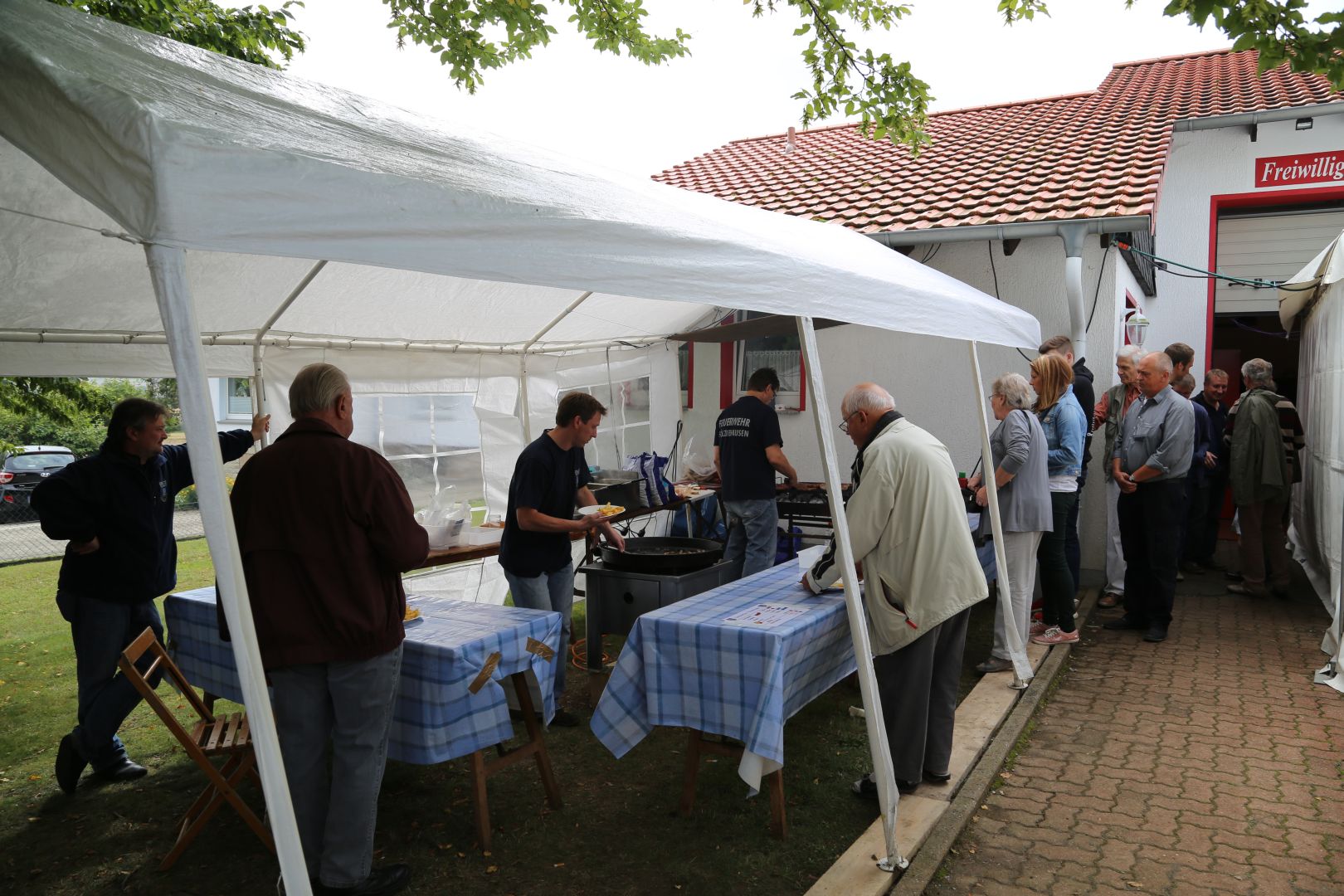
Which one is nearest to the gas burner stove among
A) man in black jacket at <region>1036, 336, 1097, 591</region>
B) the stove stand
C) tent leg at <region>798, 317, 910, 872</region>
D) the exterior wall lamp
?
man in black jacket at <region>1036, 336, 1097, 591</region>

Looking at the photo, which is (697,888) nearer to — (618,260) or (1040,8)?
(618,260)

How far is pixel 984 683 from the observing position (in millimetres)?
5309

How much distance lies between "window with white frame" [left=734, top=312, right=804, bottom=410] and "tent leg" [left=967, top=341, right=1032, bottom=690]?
12.0 ft

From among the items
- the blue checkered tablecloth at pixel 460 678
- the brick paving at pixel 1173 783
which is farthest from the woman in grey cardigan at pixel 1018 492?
the blue checkered tablecloth at pixel 460 678

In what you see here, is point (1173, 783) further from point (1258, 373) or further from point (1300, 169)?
point (1300, 169)

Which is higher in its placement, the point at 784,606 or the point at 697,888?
the point at 784,606

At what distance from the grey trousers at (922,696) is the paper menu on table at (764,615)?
1.29 ft

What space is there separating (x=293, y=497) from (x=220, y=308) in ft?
8.03

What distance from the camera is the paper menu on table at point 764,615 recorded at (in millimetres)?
3527

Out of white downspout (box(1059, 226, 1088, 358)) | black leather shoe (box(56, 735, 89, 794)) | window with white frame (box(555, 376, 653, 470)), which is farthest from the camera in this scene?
window with white frame (box(555, 376, 653, 470))

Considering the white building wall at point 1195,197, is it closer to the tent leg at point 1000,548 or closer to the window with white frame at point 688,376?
the window with white frame at point 688,376

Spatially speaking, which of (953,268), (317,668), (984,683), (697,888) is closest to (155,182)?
(317,668)

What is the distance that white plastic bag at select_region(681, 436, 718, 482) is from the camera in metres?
8.81

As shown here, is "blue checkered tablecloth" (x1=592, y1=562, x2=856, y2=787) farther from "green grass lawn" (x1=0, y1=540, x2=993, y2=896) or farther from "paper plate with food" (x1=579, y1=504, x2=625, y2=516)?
"paper plate with food" (x1=579, y1=504, x2=625, y2=516)
